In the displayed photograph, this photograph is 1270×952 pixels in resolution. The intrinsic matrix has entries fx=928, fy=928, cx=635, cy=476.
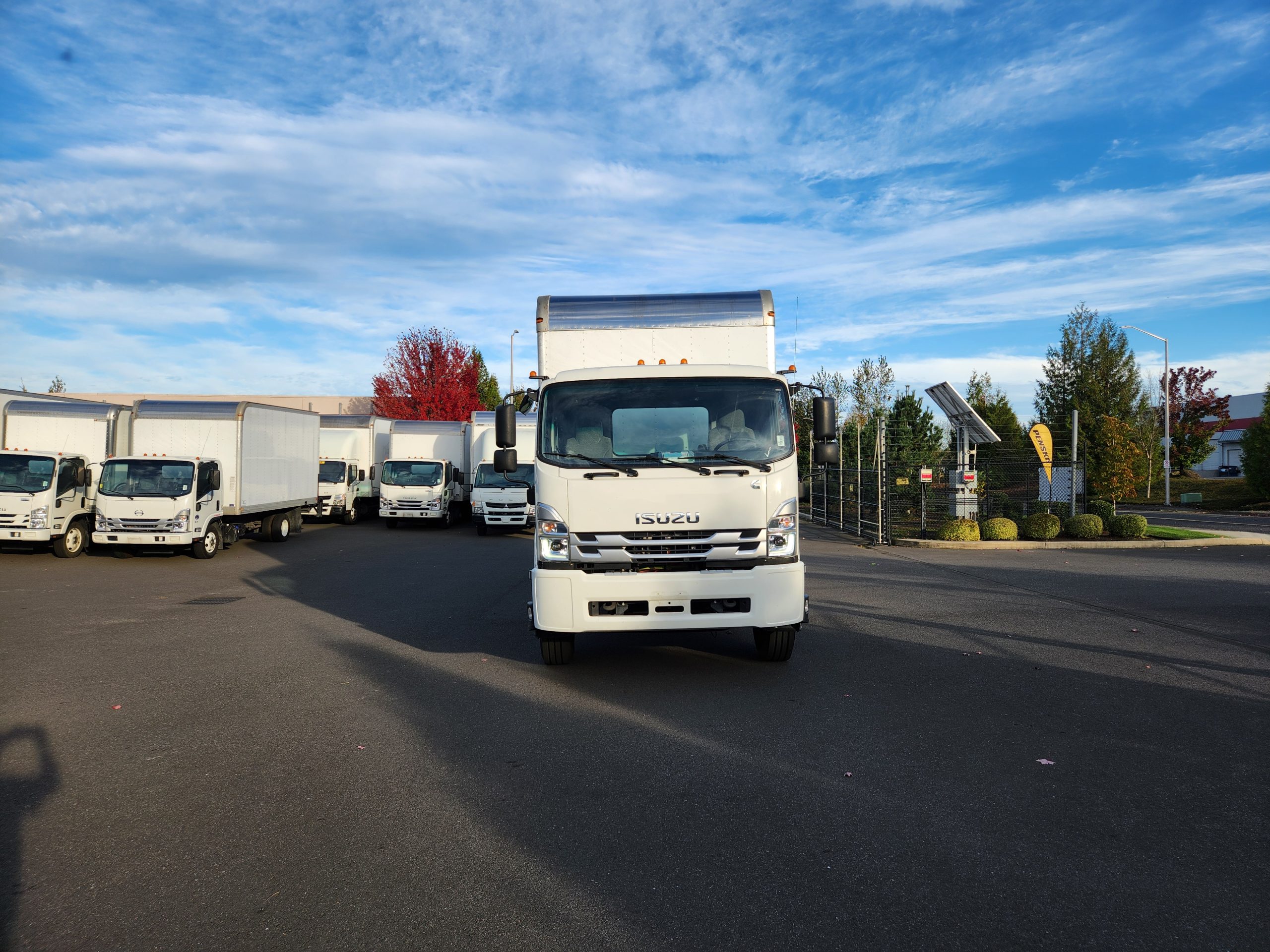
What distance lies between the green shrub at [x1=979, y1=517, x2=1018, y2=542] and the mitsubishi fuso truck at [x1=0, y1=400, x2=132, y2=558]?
60.8 feet

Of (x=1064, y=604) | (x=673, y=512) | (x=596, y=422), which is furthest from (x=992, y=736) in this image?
(x=1064, y=604)

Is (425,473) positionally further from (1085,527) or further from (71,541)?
(1085,527)

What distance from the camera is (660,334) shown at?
28.5 feet

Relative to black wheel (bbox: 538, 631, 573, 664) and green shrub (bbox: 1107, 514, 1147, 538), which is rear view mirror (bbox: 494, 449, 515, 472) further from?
green shrub (bbox: 1107, 514, 1147, 538)

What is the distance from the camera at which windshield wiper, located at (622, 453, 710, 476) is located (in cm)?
735

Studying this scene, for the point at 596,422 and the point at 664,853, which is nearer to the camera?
the point at 664,853

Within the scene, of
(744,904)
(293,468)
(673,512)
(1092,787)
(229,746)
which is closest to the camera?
(744,904)

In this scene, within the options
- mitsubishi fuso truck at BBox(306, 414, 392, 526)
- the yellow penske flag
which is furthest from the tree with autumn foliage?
mitsubishi fuso truck at BBox(306, 414, 392, 526)

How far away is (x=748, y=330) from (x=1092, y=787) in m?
5.08

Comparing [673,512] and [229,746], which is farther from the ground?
[673,512]

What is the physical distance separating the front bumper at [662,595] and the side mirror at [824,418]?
1.31 metres

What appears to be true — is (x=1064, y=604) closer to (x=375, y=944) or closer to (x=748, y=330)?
(x=748, y=330)

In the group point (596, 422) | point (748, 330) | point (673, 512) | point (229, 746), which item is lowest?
point (229, 746)

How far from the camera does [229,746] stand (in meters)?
5.83
